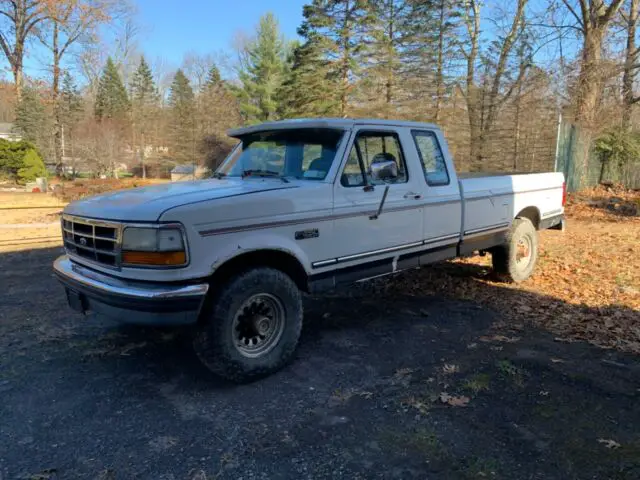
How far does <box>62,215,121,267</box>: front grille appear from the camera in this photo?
3445mm

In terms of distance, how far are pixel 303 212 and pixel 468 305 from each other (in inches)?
114

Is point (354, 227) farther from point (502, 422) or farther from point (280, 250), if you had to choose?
point (502, 422)

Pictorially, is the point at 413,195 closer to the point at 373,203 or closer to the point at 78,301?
the point at 373,203

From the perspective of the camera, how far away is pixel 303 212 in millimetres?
3939

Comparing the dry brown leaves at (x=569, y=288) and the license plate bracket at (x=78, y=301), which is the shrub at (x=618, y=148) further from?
the license plate bracket at (x=78, y=301)

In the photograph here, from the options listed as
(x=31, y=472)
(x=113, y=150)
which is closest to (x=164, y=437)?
(x=31, y=472)

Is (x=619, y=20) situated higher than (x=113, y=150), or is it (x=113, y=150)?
(x=619, y=20)

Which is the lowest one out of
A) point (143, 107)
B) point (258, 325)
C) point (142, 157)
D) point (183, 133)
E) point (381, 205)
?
point (258, 325)

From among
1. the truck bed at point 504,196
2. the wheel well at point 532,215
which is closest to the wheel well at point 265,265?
the truck bed at point 504,196

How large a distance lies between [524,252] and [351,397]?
432 cm

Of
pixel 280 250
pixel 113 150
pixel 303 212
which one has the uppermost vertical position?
pixel 113 150

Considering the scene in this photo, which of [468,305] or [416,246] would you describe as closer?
[416,246]

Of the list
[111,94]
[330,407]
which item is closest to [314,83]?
[330,407]

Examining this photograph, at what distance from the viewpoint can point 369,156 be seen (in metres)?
4.64
